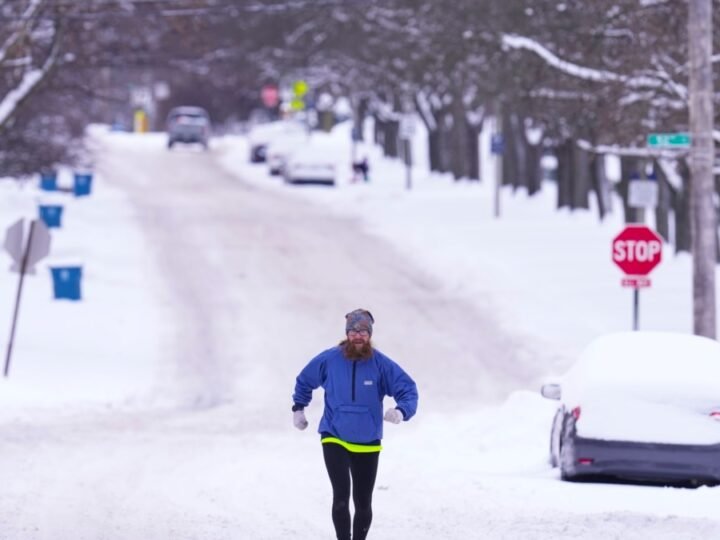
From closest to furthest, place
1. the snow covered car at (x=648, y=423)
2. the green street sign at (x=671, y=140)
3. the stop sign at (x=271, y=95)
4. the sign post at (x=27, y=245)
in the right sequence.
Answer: the snow covered car at (x=648, y=423)
the green street sign at (x=671, y=140)
the sign post at (x=27, y=245)
the stop sign at (x=271, y=95)

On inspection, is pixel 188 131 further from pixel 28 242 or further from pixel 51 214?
pixel 28 242

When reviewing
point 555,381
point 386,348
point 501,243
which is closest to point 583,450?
point 555,381

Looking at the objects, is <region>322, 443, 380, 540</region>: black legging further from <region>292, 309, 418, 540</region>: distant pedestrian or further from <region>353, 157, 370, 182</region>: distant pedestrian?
<region>353, 157, 370, 182</region>: distant pedestrian

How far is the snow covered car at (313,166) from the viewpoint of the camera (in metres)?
59.5

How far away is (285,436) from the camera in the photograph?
19.8m

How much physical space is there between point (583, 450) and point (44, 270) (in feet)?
73.3

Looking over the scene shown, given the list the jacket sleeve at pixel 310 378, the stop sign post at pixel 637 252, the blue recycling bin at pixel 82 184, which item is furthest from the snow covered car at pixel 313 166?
the jacket sleeve at pixel 310 378

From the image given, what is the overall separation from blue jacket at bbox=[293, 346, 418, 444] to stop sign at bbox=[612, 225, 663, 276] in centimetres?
1213

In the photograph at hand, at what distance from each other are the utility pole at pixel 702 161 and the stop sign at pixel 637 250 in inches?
28.8

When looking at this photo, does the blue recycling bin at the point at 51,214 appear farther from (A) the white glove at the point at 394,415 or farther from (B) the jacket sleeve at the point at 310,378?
(A) the white glove at the point at 394,415

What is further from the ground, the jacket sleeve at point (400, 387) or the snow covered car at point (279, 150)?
the jacket sleeve at point (400, 387)

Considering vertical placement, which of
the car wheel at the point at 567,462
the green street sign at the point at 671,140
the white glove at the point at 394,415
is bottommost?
the car wheel at the point at 567,462

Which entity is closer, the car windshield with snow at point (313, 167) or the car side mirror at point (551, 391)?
the car side mirror at point (551, 391)

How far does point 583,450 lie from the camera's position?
14.0m
